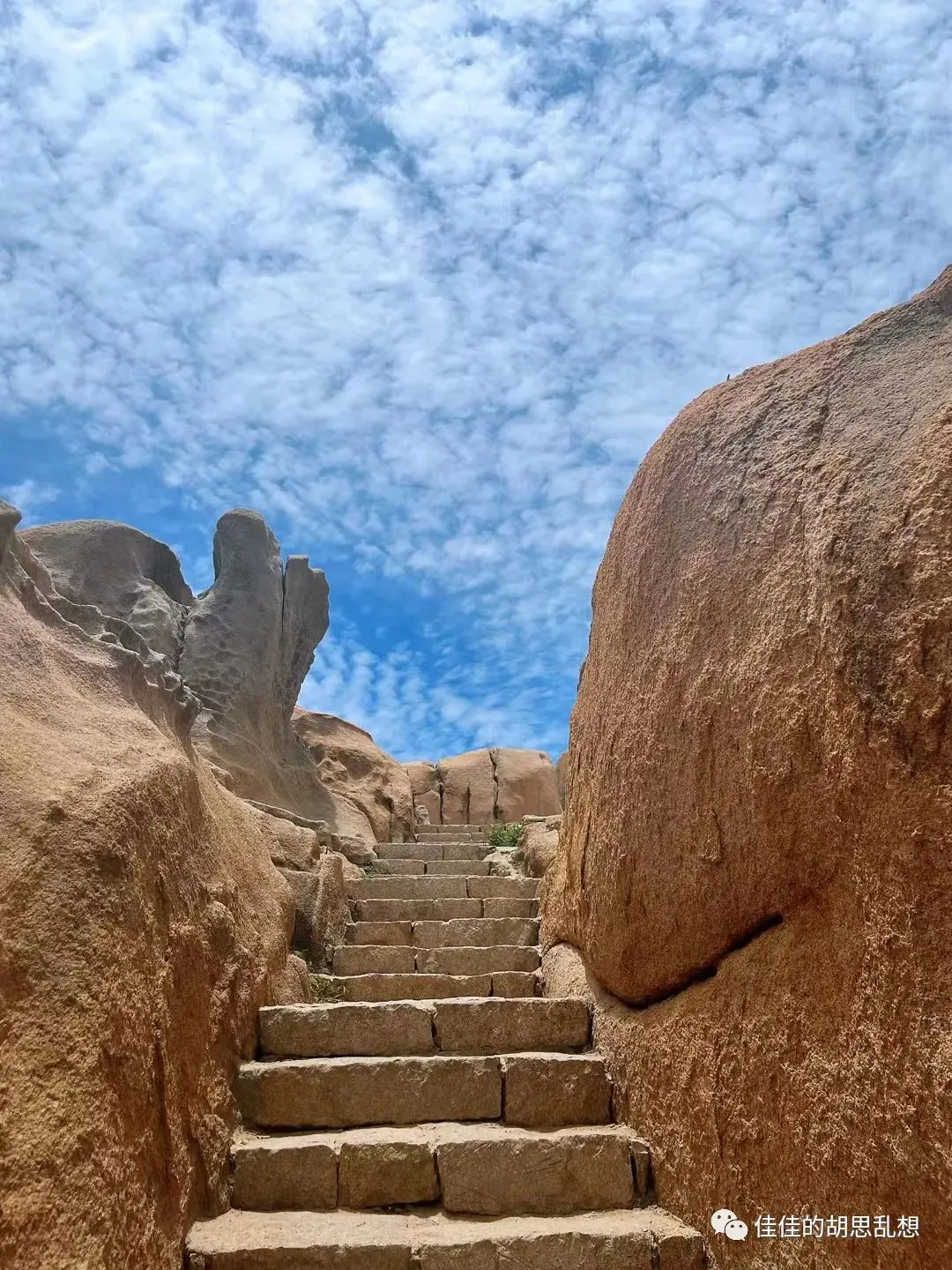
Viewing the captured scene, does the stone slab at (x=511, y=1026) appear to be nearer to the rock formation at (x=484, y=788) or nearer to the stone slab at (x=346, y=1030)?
the stone slab at (x=346, y=1030)

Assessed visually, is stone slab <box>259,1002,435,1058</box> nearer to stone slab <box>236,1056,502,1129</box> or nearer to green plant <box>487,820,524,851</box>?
stone slab <box>236,1056,502,1129</box>

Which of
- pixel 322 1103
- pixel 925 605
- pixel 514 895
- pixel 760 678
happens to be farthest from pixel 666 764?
pixel 514 895

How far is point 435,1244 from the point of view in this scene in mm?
2869

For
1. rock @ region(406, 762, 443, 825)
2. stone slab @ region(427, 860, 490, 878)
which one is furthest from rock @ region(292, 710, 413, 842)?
rock @ region(406, 762, 443, 825)

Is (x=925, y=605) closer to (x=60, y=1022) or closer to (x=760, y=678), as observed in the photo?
(x=760, y=678)

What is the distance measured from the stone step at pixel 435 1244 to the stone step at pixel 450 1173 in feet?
0.37

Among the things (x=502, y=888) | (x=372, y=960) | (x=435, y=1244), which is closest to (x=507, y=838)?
(x=502, y=888)

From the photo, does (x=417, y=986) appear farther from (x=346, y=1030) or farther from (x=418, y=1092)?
(x=418, y=1092)

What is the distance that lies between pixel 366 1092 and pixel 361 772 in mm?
7768

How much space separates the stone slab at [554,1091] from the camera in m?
3.59

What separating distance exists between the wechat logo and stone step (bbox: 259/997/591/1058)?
127 cm

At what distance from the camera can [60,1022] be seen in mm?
2250

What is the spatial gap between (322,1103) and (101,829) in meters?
1.62

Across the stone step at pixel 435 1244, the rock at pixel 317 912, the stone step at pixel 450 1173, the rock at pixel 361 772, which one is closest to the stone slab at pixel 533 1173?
the stone step at pixel 450 1173
